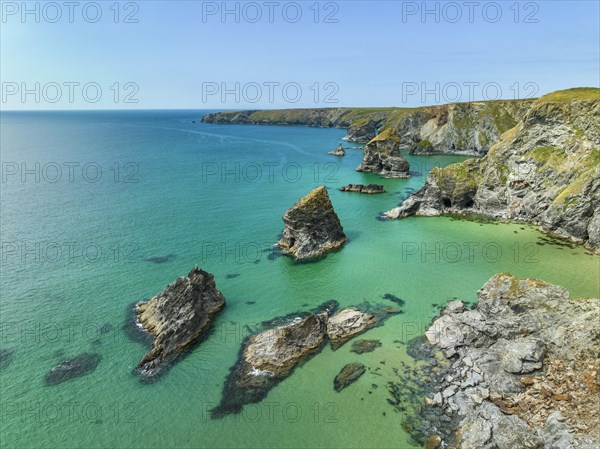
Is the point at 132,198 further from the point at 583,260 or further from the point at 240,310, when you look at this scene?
the point at 583,260

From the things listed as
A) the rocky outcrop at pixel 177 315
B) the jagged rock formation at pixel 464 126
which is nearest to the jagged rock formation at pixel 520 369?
the rocky outcrop at pixel 177 315

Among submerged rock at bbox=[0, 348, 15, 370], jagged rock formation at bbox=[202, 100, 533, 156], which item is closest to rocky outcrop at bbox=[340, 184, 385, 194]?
jagged rock formation at bbox=[202, 100, 533, 156]

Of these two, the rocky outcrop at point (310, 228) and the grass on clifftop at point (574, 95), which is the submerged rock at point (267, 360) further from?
the grass on clifftop at point (574, 95)

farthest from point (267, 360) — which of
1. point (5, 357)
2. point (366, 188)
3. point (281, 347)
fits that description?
point (366, 188)

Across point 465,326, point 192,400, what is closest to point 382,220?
point 465,326

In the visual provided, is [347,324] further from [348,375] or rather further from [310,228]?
[310,228]

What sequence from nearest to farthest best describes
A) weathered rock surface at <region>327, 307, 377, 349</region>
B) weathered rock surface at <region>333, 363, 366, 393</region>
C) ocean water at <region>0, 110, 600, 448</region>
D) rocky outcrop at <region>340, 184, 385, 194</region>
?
ocean water at <region>0, 110, 600, 448</region>, weathered rock surface at <region>333, 363, 366, 393</region>, weathered rock surface at <region>327, 307, 377, 349</region>, rocky outcrop at <region>340, 184, 385, 194</region>

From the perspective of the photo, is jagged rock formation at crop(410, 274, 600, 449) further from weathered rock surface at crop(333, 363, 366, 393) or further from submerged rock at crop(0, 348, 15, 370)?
submerged rock at crop(0, 348, 15, 370)
